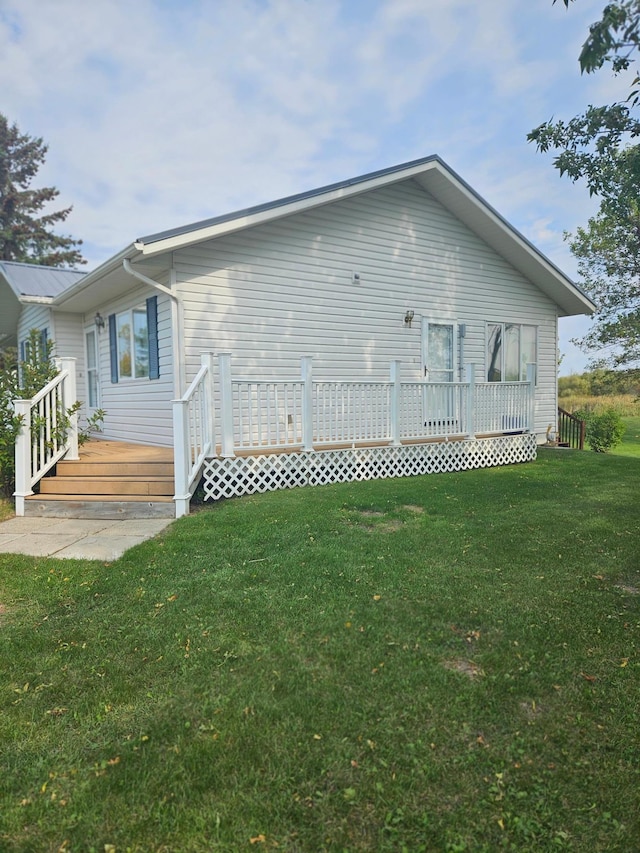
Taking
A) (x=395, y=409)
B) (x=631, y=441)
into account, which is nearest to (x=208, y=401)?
(x=395, y=409)

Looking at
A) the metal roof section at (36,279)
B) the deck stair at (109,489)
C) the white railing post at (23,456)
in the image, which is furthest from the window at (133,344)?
the metal roof section at (36,279)

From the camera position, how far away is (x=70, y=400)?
7.19 meters

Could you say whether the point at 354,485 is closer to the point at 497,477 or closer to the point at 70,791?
the point at 497,477

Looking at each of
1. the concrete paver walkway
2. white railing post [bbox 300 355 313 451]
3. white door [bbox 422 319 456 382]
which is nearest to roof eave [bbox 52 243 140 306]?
white railing post [bbox 300 355 313 451]

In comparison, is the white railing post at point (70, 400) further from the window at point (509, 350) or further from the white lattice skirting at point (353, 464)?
the window at point (509, 350)

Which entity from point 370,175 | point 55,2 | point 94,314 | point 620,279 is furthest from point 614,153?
point 620,279

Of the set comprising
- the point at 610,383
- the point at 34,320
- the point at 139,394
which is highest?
the point at 34,320

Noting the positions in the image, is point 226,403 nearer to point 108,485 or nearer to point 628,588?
point 108,485

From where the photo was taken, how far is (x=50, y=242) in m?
30.7

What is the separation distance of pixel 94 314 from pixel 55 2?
590cm

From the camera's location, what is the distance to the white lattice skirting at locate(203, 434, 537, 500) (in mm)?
6636

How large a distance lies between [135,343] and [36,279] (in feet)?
18.1

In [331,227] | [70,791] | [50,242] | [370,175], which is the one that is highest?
[50,242]

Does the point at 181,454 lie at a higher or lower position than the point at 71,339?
lower
